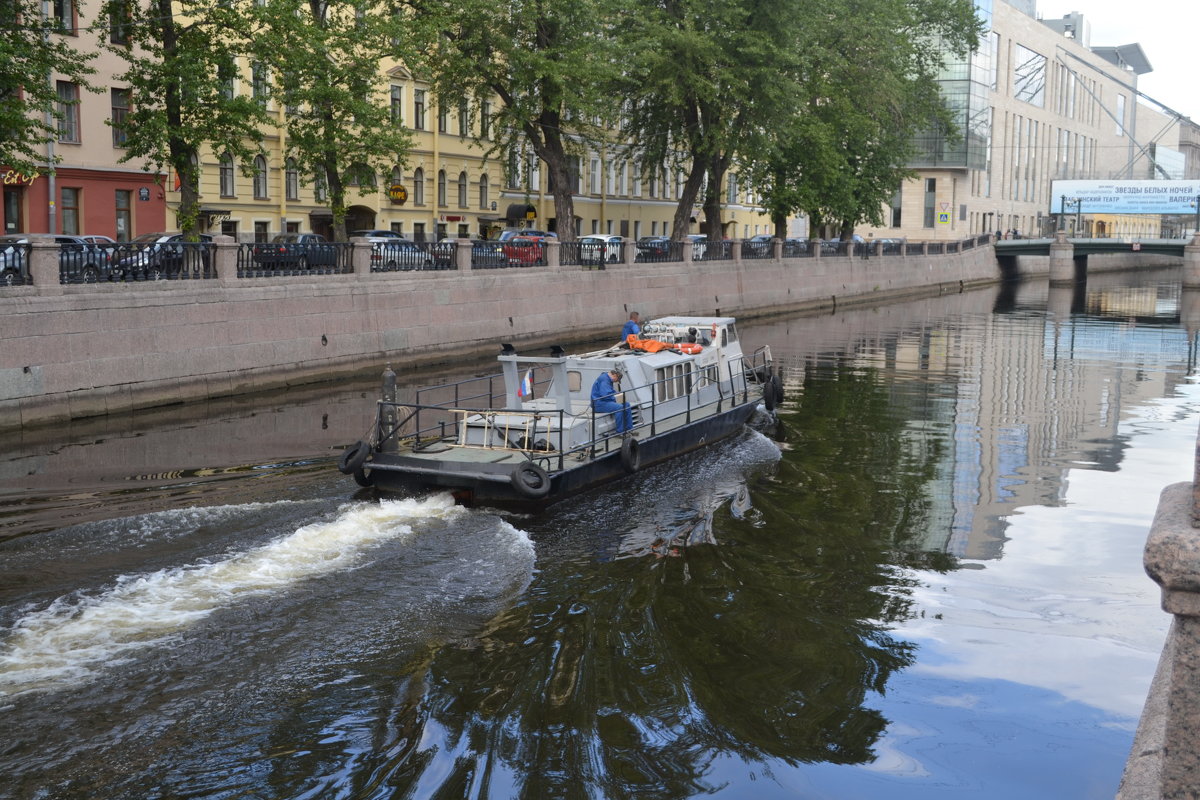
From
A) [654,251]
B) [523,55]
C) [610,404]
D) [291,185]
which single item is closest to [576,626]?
[610,404]

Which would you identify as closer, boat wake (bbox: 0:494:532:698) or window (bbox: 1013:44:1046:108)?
boat wake (bbox: 0:494:532:698)

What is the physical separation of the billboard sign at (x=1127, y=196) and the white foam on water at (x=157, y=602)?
83.9 m

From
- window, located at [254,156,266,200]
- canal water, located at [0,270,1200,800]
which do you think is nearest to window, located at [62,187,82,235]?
window, located at [254,156,266,200]

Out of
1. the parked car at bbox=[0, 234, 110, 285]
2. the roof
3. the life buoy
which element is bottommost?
the life buoy

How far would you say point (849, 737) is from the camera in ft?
32.0

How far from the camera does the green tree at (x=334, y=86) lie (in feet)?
96.5

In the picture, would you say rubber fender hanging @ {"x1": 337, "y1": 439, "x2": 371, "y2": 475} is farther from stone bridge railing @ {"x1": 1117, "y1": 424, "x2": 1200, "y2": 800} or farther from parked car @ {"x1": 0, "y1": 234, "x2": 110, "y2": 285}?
stone bridge railing @ {"x1": 1117, "y1": 424, "x2": 1200, "y2": 800}

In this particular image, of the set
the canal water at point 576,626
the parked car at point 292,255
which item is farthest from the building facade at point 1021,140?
the canal water at point 576,626

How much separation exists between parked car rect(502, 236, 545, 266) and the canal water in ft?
49.4

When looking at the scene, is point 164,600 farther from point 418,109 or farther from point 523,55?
point 418,109

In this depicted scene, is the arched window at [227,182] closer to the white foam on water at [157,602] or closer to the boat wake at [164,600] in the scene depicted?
the boat wake at [164,600]

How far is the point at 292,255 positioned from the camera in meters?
28.2

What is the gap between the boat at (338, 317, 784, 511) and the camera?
1641 cm

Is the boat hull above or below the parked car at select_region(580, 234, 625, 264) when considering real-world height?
below
